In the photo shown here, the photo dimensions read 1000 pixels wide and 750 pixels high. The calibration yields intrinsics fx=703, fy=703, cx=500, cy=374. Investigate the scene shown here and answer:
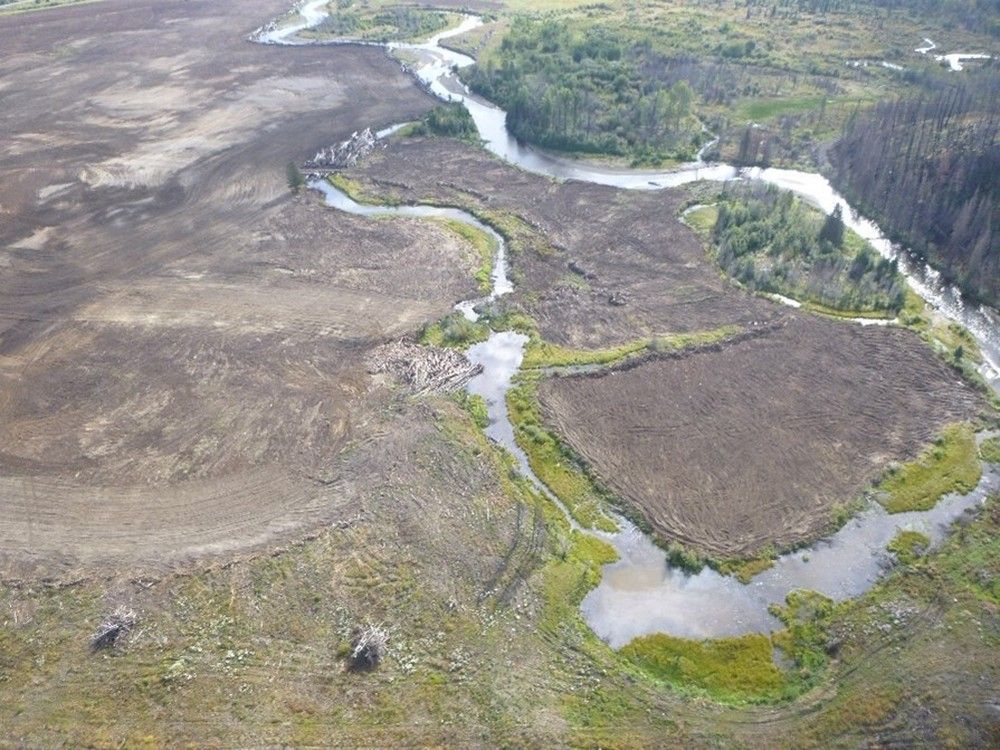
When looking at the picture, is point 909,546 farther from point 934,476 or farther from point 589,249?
point 589,249

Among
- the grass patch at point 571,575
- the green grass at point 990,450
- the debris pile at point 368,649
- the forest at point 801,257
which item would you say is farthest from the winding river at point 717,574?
the debris pile at point 368,649

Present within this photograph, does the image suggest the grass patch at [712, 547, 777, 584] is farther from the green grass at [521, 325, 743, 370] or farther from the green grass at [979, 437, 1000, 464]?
the green grass at [521, 325, 743, 370]

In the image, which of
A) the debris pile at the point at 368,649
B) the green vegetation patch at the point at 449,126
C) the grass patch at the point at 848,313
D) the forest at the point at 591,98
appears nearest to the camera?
the debris pile at the point at 368,649

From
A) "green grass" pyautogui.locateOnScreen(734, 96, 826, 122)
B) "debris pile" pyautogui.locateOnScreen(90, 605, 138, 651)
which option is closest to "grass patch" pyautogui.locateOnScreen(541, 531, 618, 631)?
"debris pile" pyautogui.locateOnScreen(90, 605, 138, 651)

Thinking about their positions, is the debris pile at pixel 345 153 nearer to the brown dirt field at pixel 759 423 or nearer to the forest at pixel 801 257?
the forest at pixel 801 257

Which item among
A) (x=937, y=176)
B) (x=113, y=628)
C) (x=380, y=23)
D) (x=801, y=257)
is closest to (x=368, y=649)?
(x=113, y=628)

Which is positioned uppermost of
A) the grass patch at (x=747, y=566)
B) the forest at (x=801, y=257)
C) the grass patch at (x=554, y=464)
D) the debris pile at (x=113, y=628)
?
the forest at (x=801, y=257)
